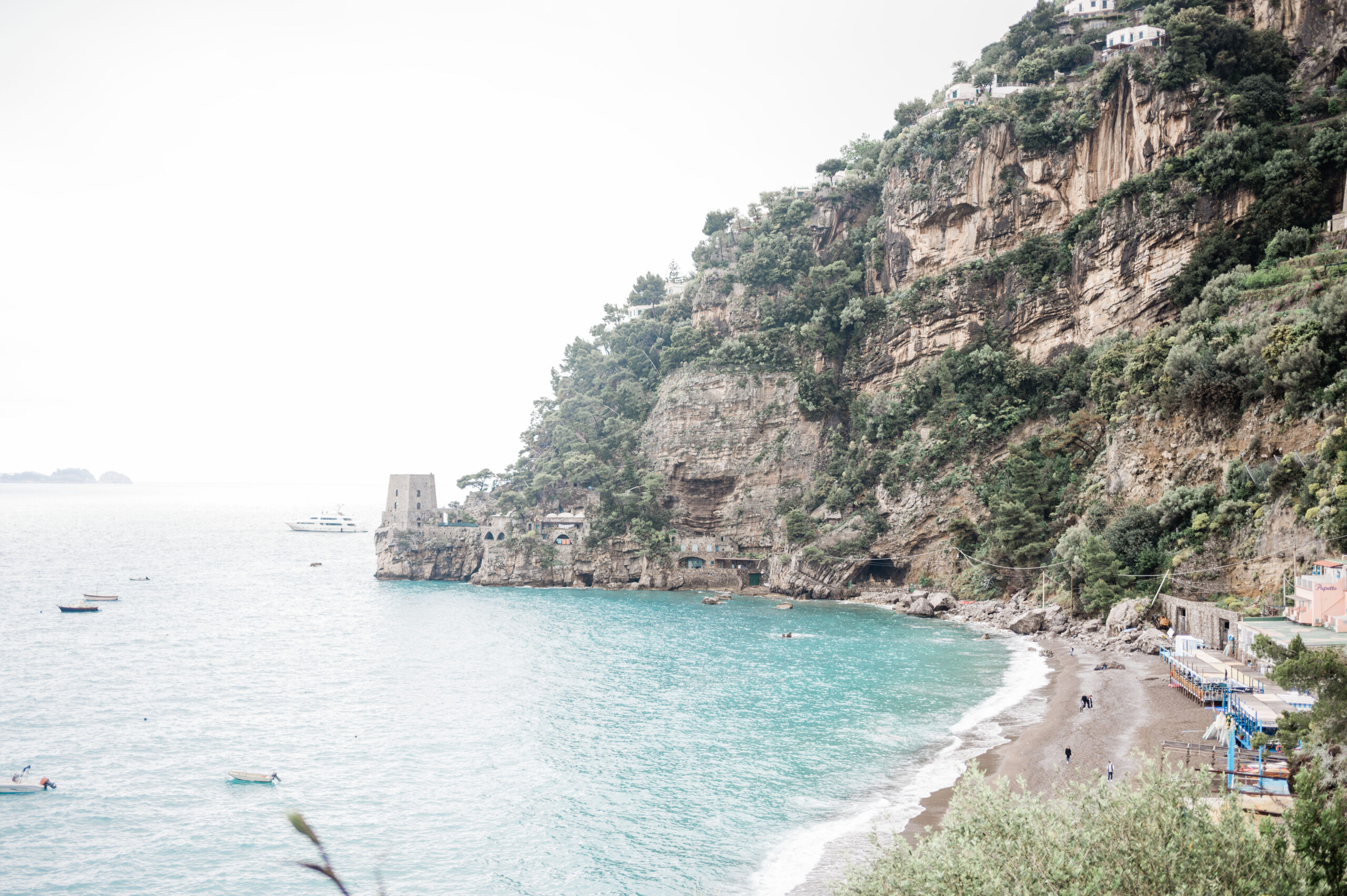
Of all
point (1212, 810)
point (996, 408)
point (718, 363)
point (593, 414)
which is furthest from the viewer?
point (593, 414)

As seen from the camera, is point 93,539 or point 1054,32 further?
point 93,539

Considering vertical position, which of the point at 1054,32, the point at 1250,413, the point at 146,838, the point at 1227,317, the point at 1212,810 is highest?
the point at 1054,32

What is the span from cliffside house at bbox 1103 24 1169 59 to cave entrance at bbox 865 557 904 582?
39.1m

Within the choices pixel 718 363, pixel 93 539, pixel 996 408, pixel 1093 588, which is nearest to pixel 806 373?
pixel 718 363

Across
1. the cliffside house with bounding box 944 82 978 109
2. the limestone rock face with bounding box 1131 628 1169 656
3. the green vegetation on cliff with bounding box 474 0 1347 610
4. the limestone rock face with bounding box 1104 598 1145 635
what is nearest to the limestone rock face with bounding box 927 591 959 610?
the green vegetation on cliff with bounding box 474 0 1347 610

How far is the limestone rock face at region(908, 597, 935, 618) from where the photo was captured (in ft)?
178

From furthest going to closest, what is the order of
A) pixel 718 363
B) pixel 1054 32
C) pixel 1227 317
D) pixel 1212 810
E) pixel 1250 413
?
pixel 718 363 → pixel 1054 32 → pixel 1227 317 → pixel 1250 413 → pixel 1212 810

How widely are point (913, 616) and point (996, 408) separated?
16596mm

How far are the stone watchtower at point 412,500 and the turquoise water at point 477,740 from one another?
20479mm

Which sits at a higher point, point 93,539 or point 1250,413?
point 1250,413

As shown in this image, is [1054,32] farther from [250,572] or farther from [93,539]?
[93,539]

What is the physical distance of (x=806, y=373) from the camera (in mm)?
70938

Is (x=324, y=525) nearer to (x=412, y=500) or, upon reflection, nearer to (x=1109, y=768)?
(x=412, y=500)

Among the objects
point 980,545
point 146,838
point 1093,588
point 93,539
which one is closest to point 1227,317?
point 1093,588
